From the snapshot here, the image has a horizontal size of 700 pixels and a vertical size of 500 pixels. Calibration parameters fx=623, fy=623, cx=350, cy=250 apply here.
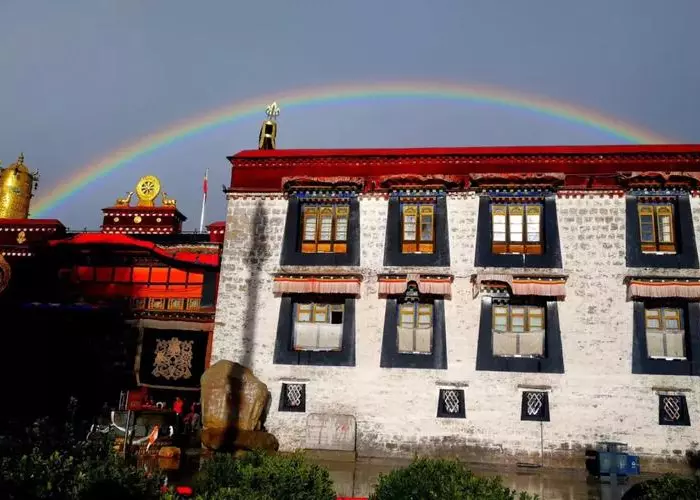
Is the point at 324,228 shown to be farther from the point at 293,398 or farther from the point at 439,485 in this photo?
the point at 439,485


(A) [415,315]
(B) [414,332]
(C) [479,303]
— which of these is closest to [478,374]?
(C) [479,303]

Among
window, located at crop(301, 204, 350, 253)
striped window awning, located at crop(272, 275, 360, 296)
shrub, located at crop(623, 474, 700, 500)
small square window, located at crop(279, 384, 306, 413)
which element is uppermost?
window, located at crop(301, 204, 350, 253)

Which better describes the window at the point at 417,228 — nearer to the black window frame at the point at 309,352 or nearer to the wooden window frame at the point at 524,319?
the black window frame at the point at 309,352

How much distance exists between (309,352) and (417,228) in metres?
5.86

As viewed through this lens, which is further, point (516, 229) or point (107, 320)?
point (107, 320)

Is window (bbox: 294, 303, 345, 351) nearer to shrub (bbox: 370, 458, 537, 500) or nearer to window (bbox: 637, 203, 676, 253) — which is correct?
window (bbox: 637, 203, 676, 253)

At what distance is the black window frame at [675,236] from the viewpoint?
20797mm

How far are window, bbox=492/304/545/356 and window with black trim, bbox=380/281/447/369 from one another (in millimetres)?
1854

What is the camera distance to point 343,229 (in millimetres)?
22922

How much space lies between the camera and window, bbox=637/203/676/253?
69.4 ft

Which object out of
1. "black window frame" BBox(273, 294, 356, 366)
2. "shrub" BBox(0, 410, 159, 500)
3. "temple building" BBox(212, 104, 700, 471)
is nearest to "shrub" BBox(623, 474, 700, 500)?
"shrub" BBox(0, 410, 159, 500)

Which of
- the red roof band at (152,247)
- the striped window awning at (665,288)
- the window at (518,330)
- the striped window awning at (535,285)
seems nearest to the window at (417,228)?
the striped window awning at (535,285)

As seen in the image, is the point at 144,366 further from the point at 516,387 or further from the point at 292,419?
the point at 516,387

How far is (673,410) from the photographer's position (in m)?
20.1
